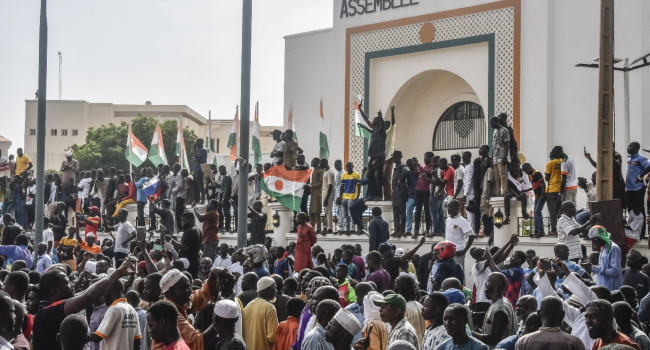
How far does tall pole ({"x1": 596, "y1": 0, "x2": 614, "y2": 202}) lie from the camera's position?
12.3m

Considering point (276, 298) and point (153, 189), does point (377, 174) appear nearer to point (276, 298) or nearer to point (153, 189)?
point (153, 189)

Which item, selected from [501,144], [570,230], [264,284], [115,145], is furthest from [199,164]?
[115,145]

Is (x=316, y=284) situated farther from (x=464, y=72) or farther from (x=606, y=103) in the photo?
(x=464, y=72)

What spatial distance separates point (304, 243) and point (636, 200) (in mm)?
6077

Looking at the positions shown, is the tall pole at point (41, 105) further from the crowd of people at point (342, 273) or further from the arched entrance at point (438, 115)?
the arched entrance at point (438, 115)

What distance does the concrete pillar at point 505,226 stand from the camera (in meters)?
14.2

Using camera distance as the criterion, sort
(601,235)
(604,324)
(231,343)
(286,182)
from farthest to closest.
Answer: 1. (286,182)
2. (601,235)
3. (231,343)
4. (604,324)

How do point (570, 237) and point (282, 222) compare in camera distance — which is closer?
point (570, 237)

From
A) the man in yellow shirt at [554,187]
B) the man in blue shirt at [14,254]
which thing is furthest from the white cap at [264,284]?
the man in yellow shirt at [554,187]

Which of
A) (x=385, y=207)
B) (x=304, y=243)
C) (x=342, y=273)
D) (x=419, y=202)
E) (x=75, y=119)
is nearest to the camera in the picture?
(x=342, y=273)

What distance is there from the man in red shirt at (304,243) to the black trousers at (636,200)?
583 centimetres

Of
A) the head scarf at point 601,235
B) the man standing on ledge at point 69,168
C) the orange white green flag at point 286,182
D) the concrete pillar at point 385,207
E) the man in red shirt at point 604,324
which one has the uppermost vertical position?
the man standing on ledge at point 69,168

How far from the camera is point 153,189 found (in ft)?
62.5

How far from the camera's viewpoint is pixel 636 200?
14.1 m
